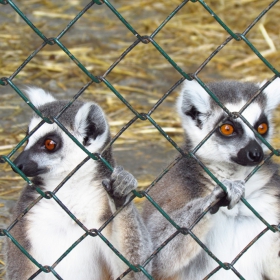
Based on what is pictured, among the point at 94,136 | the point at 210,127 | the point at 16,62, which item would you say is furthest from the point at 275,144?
the point at 16,62

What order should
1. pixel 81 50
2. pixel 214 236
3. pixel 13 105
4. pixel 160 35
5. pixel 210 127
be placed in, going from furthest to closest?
pixel 160 35
pixel 81 50
pixel 13 105
pixel 210 127
pixel 214 236

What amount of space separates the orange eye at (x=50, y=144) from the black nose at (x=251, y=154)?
3.59ft

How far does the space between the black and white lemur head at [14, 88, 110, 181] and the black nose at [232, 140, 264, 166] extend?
2.78ft

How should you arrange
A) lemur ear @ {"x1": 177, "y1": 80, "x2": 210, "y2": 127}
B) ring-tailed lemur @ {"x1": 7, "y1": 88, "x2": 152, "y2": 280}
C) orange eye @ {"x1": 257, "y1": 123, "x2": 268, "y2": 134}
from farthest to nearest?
lemur ear @ {"x1": 177, "y1": 80, "x2": 210, "y2": 127} → orange eye @ {"x1": 257, "y1": 123, "x2": 268, "y2": 134} → ring-tailed lemur @ {"x1": 7, "y1": 88, "x2": 152, "y2": 280}

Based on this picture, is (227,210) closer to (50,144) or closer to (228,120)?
(228,120)

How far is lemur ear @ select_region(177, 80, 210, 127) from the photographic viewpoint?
433 centimetres

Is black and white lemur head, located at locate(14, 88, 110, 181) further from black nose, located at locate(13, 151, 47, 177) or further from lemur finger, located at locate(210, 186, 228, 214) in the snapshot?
lemur finger, located at locate(210, 186, 228, 214)

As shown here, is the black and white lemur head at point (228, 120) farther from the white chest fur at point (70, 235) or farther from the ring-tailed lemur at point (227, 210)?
the white chest fur at point (70, 235)

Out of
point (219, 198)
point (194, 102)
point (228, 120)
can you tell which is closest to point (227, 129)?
point (228, 120)

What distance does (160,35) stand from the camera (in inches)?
349

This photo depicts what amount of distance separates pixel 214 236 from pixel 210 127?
711 mm

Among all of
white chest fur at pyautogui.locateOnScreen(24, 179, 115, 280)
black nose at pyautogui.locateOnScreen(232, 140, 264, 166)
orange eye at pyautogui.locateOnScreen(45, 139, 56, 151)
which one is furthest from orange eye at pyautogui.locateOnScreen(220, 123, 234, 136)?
orange eye at pyautogui.locateOnScreen(45, 139, 56, 151)

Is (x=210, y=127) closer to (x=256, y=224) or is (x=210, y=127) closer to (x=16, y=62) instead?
(x=256, y=224)

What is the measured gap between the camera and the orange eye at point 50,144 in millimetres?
4121
